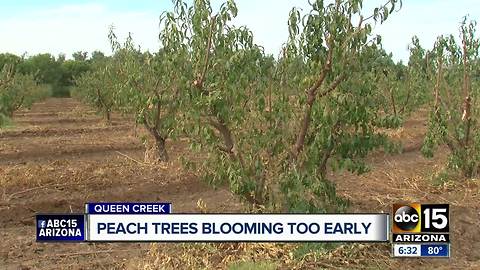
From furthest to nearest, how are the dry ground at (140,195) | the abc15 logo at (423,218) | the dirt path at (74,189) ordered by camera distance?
1. the dirt path at (74,189)
2. the dry ground at (140,195)
3. the abc15 logo at (423,218)

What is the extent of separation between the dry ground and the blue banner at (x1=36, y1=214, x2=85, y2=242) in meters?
0.57

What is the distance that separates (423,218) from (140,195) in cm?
585

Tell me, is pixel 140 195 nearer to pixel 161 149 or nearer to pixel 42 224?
pixel 161 149

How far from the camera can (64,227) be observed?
564 centimetres

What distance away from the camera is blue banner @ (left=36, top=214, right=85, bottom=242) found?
5.56 meters

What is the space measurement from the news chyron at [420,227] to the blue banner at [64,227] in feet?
9.87

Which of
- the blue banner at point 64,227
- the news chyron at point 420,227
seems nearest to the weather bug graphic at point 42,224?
the blue banner at point 64,227

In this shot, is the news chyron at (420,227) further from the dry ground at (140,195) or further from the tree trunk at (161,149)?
the tree trunk at (161,149)

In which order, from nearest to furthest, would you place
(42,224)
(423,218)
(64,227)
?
(423,218), (64,227), (42,224)

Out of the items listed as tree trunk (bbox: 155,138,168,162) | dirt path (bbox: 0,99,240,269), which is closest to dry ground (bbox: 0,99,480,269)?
dirt path (bbox: 0,99,240,269)

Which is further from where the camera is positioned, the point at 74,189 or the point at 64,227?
the point at 74,189

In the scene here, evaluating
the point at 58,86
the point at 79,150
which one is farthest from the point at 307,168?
the point at 58,86

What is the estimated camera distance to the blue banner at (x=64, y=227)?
18.2ft

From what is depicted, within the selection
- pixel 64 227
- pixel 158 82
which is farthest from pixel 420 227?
pixel 158 82
